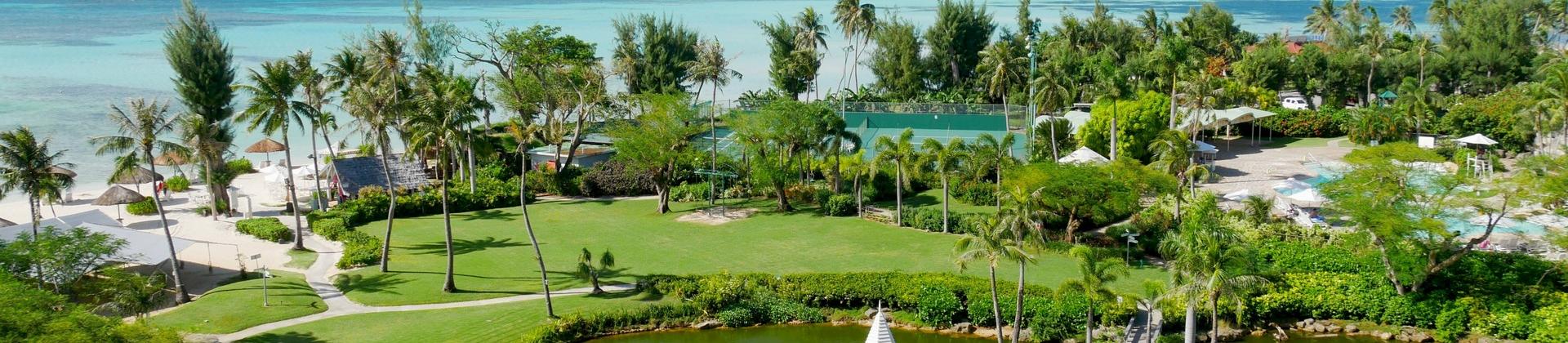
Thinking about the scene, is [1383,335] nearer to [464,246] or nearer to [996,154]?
[996,154]

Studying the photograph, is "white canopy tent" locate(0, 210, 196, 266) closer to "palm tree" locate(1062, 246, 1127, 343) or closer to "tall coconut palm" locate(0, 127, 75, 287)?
"tall coconut palm" locate(0, 127, 75, 287)

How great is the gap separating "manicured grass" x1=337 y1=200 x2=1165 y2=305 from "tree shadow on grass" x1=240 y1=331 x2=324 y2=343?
12.7ft

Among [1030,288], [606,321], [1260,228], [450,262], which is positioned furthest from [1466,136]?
[450,262]

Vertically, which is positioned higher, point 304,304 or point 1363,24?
point 1363,24

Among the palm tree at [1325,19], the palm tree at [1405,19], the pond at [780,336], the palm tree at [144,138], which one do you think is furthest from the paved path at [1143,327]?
the palm tree at [1405,19]

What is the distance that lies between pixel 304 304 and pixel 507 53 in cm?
2692

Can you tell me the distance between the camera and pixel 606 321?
110 feet

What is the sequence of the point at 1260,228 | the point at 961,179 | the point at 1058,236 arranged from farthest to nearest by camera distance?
the point at 961,179, the point at 1058,236, the point at 1260,228

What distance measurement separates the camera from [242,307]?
109 ft

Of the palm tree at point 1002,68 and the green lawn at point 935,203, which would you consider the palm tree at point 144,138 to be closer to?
the green lawn at point 935,203

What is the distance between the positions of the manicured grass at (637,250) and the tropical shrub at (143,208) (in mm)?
10818

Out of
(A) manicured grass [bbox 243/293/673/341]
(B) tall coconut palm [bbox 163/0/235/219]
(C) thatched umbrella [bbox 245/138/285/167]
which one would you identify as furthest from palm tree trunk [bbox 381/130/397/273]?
(C) thatched umbrella [bbox 245/138/285/167]

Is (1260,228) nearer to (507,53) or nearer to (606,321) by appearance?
(606,321)

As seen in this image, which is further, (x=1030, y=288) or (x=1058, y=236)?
(x=1058, y=236)
